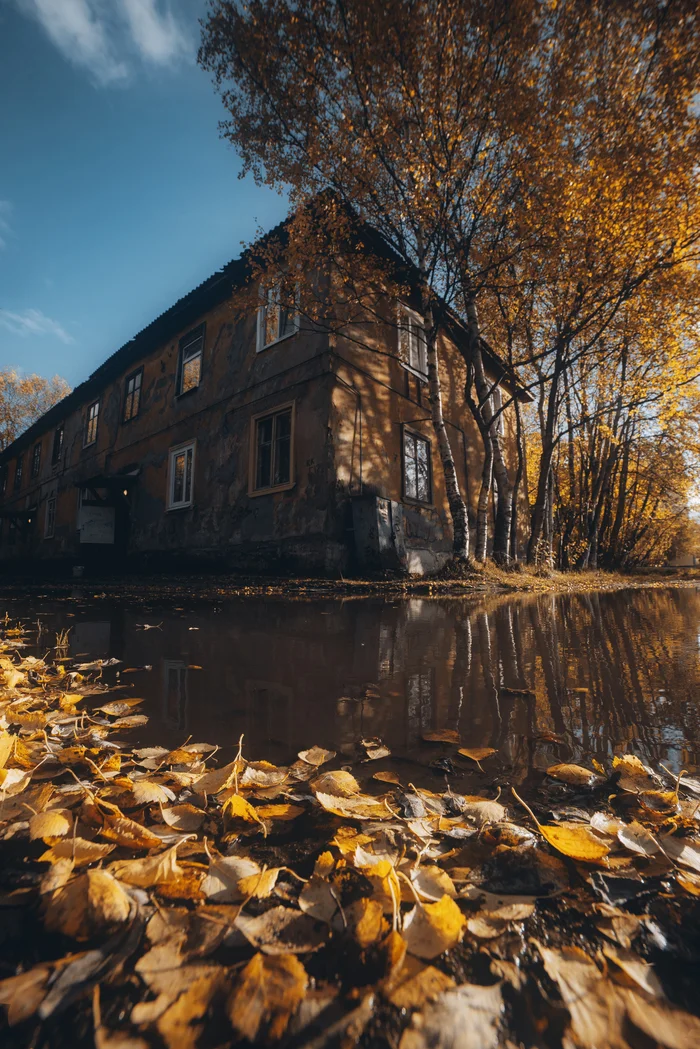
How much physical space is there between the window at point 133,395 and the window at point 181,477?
2.86m

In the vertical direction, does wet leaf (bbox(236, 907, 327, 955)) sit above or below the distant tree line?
below

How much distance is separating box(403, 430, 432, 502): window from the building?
0.04 meters

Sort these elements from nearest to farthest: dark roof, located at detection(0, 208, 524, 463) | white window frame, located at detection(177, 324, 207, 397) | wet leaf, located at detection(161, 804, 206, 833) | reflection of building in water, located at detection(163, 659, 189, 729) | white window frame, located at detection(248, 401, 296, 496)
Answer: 1. wet leaf, located at detection(161, 804, 206, 833)
2. reflection of building in water, located at detection(163, 659, 189, 729)
3. white window frame, located at detection(248, 401, 296, 496)
4. dark roof, located at detection(0, 208, 524, 463)
5. white window frame, located at detection(177, 324, 207, 397)

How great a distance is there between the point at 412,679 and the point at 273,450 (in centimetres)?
698

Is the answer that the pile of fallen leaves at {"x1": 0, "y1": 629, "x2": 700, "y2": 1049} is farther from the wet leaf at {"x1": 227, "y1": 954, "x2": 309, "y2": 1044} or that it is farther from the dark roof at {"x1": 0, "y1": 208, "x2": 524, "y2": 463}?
the dark roof at {"x1": 0, "y1": 208, "x2": 524, "y2": 463}

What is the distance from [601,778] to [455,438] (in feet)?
34.7

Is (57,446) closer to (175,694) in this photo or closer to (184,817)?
(175,694)

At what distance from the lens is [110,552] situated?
12.5 metres

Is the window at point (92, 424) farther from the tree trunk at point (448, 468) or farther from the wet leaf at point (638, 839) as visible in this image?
the wet leaf at point (638, 839)

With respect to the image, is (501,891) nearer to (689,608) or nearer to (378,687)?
(378,687)

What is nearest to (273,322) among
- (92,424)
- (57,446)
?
(92,424)

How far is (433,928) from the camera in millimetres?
539

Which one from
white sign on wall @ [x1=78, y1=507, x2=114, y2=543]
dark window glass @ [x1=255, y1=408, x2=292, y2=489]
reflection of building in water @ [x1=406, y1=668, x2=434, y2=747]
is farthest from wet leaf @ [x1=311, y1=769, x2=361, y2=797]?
white sign on wall @ [x1=78, y1=507, x2=114, y2=543]

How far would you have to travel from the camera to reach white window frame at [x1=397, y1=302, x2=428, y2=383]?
29.7 ft
